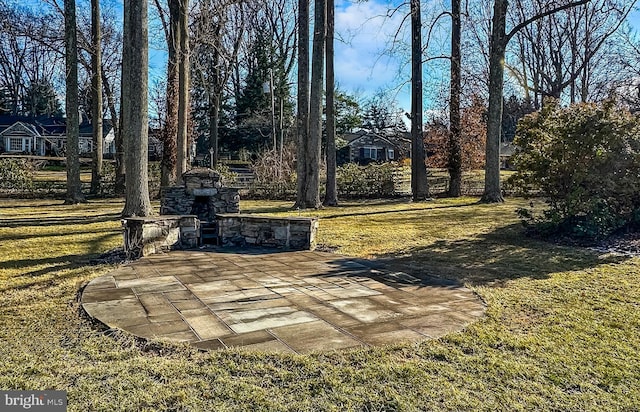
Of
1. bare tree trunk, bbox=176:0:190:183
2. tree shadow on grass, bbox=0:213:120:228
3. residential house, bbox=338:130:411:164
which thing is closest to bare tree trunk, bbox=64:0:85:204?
bare tree trunk, bbox=176:0:190:183

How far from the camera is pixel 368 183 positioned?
57.9 feet

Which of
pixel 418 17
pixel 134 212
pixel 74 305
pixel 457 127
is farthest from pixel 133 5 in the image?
pixel 457 127

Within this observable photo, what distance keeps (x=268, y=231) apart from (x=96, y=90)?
12.2 metres

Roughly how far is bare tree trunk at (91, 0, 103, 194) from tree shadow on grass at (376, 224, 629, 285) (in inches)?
546

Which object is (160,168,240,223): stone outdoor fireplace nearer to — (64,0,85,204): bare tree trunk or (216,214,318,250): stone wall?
(216,214,318,250): stone wall

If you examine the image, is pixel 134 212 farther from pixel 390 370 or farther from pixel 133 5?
pixel 390 370

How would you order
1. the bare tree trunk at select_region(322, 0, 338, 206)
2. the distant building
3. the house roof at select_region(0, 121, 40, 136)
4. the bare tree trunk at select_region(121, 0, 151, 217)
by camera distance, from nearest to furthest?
the bare tree trunk at select_region(121, 0, 151, 217) → the bare tree trunk at select_region(322, 0, 338, 206) → the house roof at select_region(0, 121, 40, 136) → the distant building

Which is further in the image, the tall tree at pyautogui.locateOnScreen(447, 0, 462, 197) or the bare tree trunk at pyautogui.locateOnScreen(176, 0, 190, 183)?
the tall tree at pyautogui.locateOnScreen(447, 0, 462, 197)

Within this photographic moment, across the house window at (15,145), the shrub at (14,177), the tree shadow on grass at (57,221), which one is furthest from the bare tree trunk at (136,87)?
the house window at (15,145)

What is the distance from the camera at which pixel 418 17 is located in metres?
15.1

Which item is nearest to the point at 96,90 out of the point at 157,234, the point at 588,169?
the point at 157,234

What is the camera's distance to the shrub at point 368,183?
17.5 metres

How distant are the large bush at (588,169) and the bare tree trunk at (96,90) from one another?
47.2 feet

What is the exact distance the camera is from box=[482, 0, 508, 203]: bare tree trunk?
1311 cm
